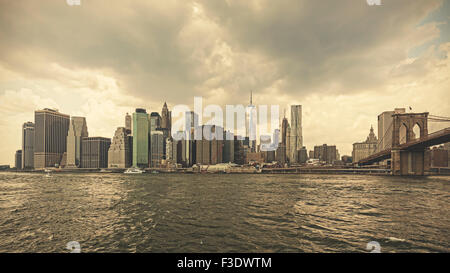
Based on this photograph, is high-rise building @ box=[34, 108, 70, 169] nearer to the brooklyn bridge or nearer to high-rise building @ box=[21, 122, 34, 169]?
high-rise building @ box=[21, 122, 34, 169]

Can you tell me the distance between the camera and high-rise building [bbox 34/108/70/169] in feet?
549

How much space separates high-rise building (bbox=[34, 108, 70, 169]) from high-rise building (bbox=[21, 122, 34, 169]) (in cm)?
1588

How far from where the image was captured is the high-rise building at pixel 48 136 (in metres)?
167

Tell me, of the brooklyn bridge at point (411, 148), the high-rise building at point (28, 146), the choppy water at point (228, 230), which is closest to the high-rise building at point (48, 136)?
the high-rise building at point (28, 146)

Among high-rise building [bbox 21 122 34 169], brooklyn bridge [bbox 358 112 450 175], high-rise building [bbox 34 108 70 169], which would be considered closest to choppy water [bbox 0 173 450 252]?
brooklyn bridge [bbox 358 112 450 175]

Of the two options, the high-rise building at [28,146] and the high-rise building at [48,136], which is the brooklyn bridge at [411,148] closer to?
the high-rise building at [48,136]

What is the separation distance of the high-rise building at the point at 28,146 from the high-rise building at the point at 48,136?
52.1 ft

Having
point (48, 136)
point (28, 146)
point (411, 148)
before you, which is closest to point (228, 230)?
point (411, 148)

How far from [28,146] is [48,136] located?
3203cm

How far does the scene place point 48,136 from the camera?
581ft

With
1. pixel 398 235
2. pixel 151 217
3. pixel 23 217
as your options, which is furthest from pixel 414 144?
pixel 23 217

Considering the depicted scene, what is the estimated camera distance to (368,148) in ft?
651
